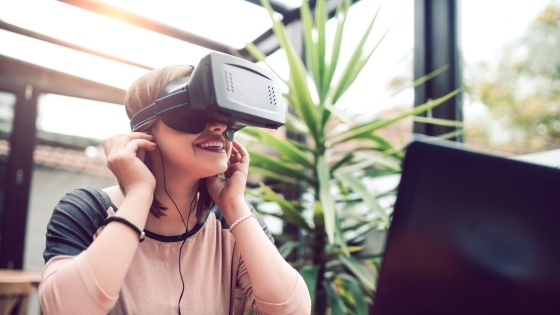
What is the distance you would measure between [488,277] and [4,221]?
4.14 metres

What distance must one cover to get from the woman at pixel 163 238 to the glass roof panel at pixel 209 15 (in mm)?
1837

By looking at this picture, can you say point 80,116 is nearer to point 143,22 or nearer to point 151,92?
point 143,22

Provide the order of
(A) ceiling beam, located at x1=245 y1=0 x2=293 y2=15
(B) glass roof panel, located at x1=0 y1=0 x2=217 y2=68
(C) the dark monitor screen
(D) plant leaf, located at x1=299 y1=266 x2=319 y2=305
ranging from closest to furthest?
1. (C) the dark monitor screen
2. (D) plant leaf, located at x1=299 y1=266 x2=319 y2=305
3. (A) ceiling beam, located at x1=245 y1=0 x2=293 y2=15
4. (B) glass roof panel, located at x1=0 y1=0 x2=217 y2=68

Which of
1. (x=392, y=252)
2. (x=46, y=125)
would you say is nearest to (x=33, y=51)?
(x=46, y=125)

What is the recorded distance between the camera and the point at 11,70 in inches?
155

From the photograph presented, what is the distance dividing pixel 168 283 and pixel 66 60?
349cm

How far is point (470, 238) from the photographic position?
1.43 ft

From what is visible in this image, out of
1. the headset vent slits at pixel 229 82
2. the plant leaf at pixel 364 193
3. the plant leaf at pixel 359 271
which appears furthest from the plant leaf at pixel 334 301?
the headset vent slits at pixel 229 82

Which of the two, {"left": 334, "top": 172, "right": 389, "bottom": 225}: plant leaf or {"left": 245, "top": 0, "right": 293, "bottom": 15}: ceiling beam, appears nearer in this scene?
{"left": 334, "top": 172, "right": 389, "bottom": 225}: plant leaf

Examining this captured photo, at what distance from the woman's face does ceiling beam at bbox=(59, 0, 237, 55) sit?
2.22 m

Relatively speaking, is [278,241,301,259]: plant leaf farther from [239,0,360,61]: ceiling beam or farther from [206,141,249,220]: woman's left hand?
[239,0,360,61]: ceiling beam

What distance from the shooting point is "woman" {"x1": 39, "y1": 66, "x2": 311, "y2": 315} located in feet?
2.74

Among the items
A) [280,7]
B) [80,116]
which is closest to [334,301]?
[280,7]

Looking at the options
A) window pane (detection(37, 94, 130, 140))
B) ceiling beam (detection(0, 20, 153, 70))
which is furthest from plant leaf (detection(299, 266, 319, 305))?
window pane (detection(37, 94, 130, 140))
